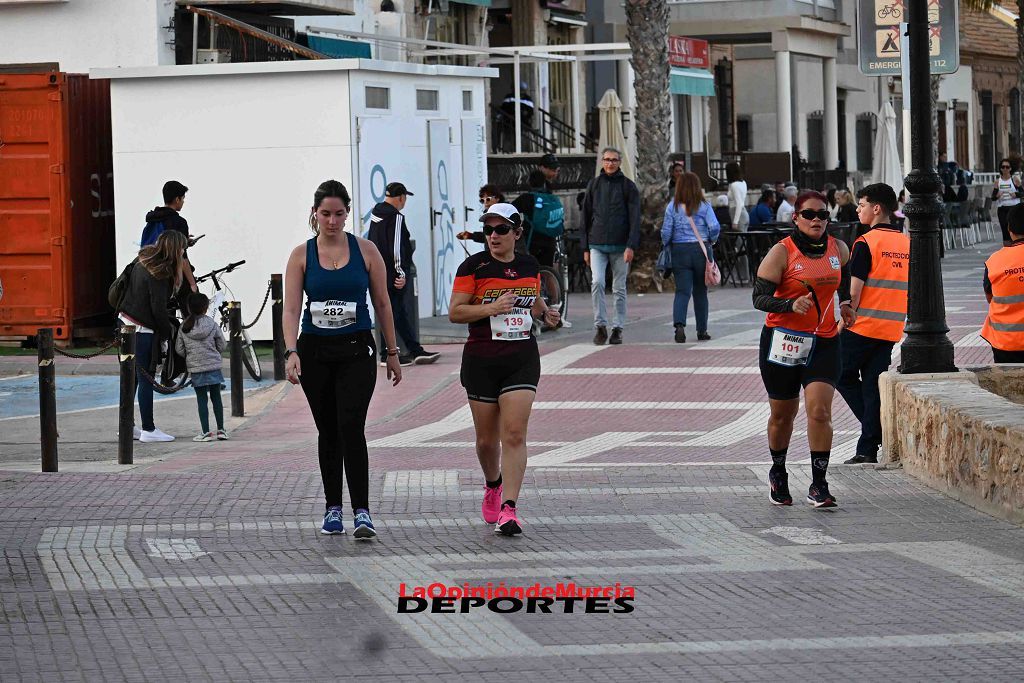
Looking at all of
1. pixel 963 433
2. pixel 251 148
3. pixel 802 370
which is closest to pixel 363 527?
pixel 802 370

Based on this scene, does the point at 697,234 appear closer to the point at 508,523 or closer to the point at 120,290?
the point at 120,290

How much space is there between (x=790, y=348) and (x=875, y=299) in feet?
6.33

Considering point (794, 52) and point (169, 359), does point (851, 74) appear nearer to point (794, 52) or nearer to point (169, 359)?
point (794, 52)

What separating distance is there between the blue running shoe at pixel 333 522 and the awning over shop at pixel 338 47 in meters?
16.4

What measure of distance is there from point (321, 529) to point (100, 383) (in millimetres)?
8298

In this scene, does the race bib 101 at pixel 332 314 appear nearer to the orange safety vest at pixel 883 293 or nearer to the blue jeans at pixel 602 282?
the orange safety vest at pixel 883 293

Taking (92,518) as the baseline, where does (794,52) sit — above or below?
above

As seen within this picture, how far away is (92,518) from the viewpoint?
953 centimetres

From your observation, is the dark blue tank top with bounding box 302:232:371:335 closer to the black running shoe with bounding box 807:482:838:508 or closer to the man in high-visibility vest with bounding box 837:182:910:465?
the black running shoe with bounding box 807:482:838:508

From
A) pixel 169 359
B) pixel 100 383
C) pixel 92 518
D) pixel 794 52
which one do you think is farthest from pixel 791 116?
pixel 92 518

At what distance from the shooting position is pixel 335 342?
8.80 m

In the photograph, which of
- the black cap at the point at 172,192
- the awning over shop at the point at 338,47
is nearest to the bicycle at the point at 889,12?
the black cap at the point at 172,192

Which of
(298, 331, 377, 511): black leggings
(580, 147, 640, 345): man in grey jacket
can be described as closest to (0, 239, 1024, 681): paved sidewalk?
(298, 331, 377, 511): black leggings

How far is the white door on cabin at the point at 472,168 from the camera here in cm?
2231
